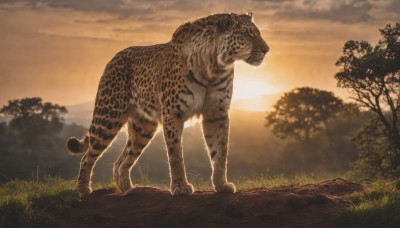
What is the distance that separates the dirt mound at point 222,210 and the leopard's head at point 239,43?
2.05 metres

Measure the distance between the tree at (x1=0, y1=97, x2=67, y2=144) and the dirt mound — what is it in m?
44.3

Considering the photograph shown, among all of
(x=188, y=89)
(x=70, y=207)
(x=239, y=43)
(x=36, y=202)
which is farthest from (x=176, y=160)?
(x=36, y=202)

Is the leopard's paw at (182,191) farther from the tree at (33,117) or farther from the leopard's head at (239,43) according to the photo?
the tree at (33,117)

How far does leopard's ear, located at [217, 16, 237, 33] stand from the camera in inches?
378

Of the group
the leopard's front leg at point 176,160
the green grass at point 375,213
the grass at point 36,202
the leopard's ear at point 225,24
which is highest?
the leopard's ear at point 225,24

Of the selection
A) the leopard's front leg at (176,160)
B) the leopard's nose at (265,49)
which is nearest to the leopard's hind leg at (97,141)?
the leopard's front leg at (176,160)

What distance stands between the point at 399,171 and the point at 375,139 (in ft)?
22.2

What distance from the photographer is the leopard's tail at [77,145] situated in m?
11.9

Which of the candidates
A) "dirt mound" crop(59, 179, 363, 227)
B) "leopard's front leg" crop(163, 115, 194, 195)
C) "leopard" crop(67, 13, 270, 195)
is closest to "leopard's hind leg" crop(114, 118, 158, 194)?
"leopard" crop(67, 13, 270, 195)

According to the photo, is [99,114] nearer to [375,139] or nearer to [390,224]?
[390,224]

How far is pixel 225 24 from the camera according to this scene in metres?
9.60

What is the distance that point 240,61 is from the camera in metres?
9.73

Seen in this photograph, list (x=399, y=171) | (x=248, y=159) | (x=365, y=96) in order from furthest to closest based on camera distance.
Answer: (x=248, y=159) < (x=365, y=96) < (x=399, y=171)

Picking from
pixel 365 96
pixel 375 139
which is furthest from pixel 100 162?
pixel 365 96
